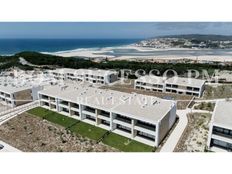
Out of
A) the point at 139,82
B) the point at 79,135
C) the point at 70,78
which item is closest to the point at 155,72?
the point at 139,82

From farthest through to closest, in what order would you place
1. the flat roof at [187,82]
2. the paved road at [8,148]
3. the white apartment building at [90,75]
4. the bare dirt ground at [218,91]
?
the white apartment building at [90,75], the flat roof at [187,82], the bare dirt ground at [218,91], the paved road at [8,148]

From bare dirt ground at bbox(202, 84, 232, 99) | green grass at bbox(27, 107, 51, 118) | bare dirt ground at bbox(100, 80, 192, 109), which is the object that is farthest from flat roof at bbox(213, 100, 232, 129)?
green grass at bbox(27, 107, 51, 118)

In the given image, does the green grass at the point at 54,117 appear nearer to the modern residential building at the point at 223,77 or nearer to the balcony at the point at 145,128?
the balcony at the point at 145,128

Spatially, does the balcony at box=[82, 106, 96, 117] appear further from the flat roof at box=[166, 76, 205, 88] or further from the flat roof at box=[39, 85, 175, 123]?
the flat roof at box=[166, 76, 205, 88]

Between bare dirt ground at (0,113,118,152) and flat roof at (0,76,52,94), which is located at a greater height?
flat roof at (0,76,52,94)

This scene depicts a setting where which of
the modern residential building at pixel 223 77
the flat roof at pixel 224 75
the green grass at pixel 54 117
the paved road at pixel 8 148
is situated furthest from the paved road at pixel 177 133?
the flat roof at pixel 224 75

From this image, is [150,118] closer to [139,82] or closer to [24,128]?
[24,128]
